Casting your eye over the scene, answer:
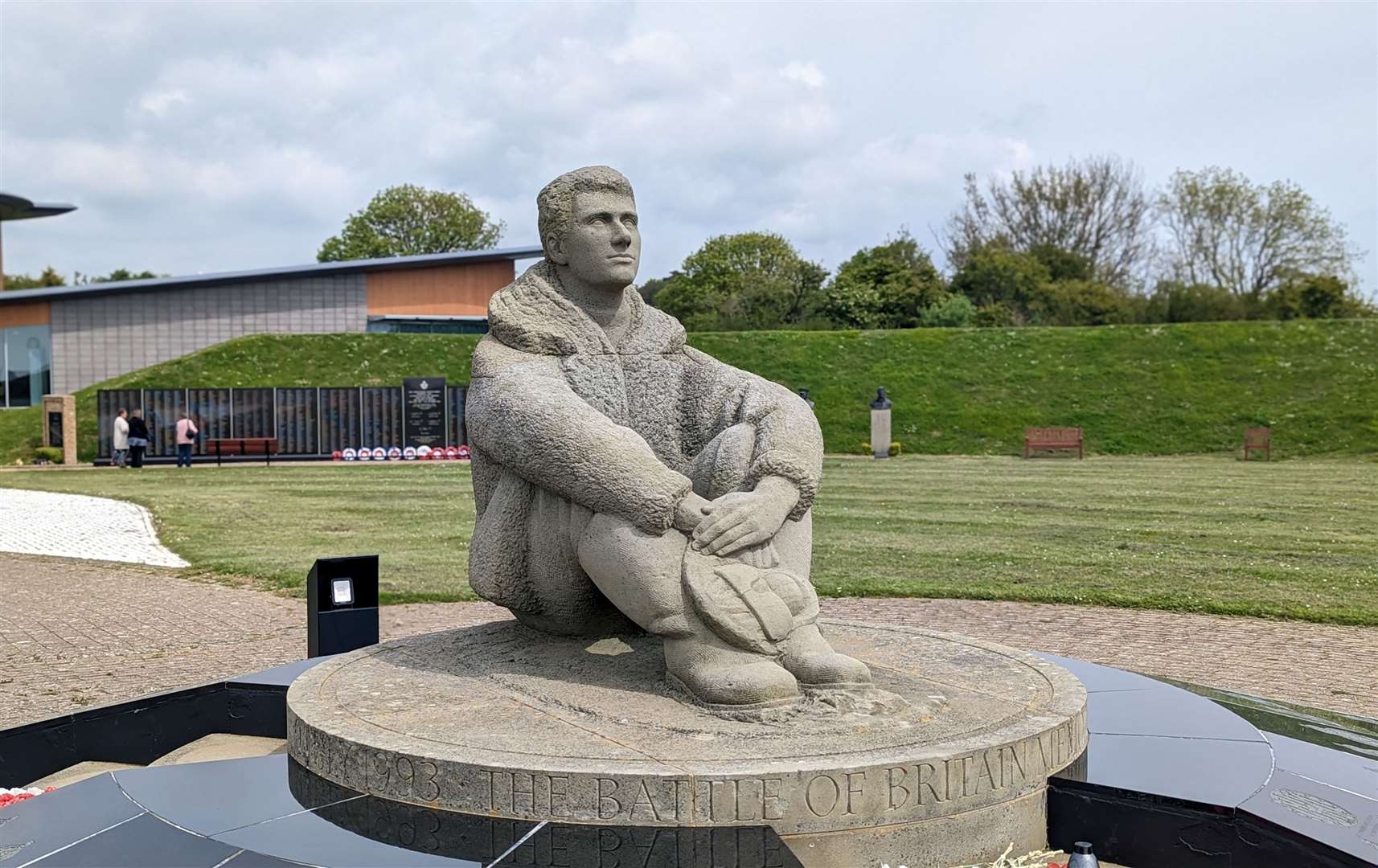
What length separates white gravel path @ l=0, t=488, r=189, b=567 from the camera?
1416cm

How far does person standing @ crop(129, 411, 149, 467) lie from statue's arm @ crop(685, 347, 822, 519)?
27.4m

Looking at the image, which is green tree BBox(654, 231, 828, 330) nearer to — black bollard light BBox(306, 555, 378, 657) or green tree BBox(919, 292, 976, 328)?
green tree BBox(919, 292, 976, 328)

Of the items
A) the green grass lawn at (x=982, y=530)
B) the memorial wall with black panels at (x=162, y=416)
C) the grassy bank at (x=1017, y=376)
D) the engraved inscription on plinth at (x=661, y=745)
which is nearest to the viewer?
the engraved inscription on plinth at (x=661, y=745)

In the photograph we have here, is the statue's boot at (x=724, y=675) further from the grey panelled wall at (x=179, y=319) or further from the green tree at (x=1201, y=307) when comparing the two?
the green tree at (x=1201, y=307)

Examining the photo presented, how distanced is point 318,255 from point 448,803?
6748cm

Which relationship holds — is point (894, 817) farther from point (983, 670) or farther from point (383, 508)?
point (383, 508)

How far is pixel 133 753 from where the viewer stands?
563 cm

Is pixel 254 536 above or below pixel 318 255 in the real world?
below

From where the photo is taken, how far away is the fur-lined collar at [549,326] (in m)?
5.43

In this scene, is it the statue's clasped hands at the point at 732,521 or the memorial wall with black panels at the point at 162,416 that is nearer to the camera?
the statue's clasped hands at the point at 732,521

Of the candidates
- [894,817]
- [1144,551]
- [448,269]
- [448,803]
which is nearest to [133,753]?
[448,803]

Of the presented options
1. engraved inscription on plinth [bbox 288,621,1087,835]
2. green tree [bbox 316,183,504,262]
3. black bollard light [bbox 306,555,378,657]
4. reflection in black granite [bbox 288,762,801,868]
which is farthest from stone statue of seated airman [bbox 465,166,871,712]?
green tree [bbox 316,183,504,262]

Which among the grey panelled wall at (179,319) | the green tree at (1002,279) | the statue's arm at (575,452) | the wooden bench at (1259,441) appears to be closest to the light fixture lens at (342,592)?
the statue's arm at (575,452)

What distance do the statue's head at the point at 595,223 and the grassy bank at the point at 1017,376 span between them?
28.0 meters
